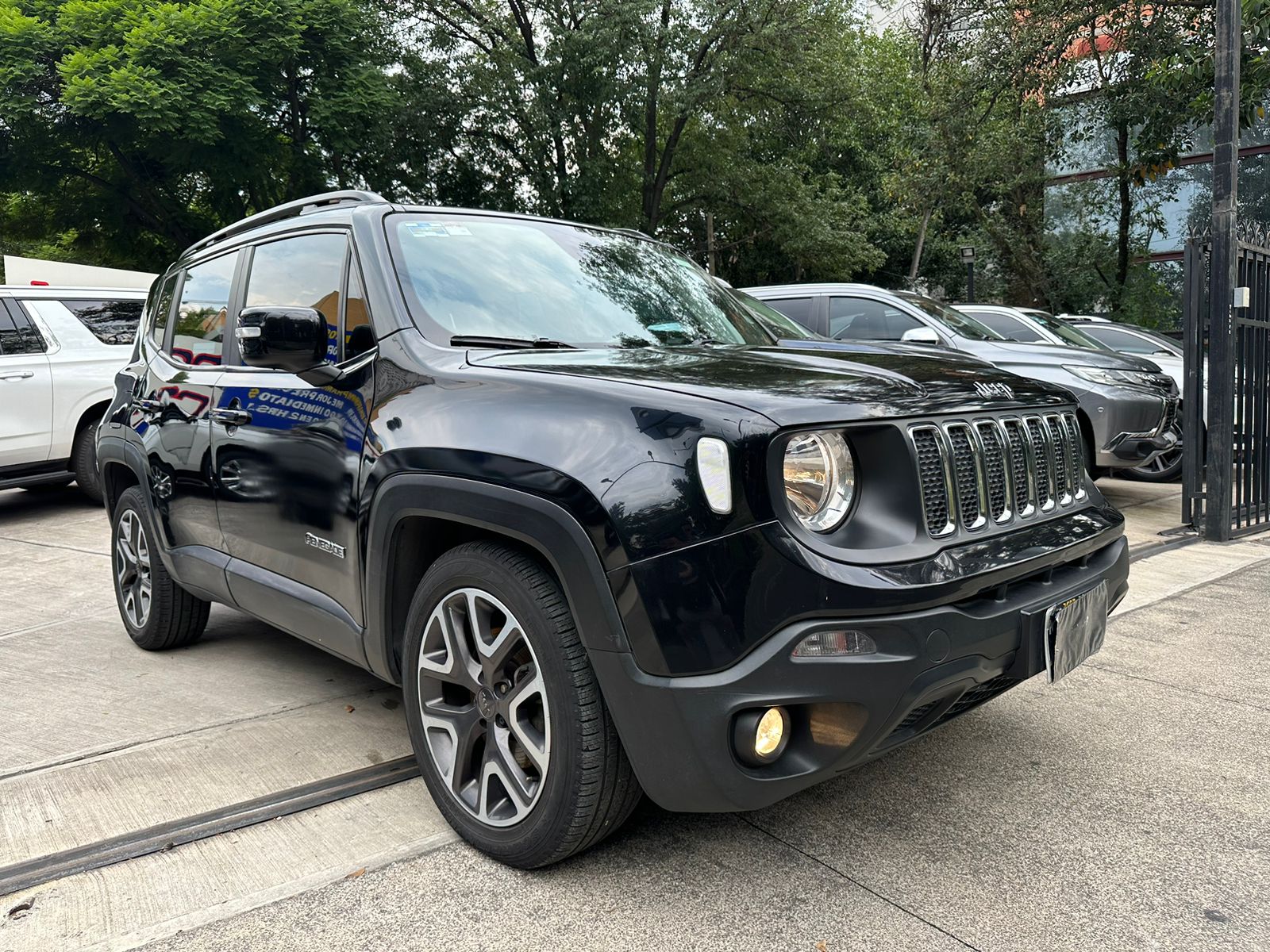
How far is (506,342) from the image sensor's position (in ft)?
9.89

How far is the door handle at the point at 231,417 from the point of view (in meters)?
3.49

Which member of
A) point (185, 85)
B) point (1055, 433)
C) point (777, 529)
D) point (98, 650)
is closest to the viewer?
point (777, 529)

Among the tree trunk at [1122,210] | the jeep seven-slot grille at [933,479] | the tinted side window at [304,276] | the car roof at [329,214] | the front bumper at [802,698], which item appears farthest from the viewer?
the tree trunk at [1122,210]

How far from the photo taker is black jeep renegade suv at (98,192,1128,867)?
2.16m

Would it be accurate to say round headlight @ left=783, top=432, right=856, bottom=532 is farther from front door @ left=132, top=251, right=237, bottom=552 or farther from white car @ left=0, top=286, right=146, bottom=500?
white car @ left=0, top=286, right=146, bottom=500

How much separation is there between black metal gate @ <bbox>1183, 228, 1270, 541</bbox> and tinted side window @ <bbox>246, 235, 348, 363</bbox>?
6043mm

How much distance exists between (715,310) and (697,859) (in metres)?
2.04

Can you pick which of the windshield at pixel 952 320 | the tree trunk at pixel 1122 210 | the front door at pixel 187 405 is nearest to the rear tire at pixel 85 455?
the front door at pixel 187 405

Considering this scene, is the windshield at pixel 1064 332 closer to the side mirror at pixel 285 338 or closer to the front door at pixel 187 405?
the front door at pixel 187 405

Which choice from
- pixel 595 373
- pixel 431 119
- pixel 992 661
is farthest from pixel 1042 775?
→ pixel 431 119

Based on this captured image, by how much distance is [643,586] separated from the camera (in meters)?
2.17

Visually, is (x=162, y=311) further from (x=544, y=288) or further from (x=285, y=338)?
(x=544, y=288)

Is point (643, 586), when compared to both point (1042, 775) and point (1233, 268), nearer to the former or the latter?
point (1042, 775)

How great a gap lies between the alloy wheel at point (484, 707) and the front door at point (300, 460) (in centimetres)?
42
